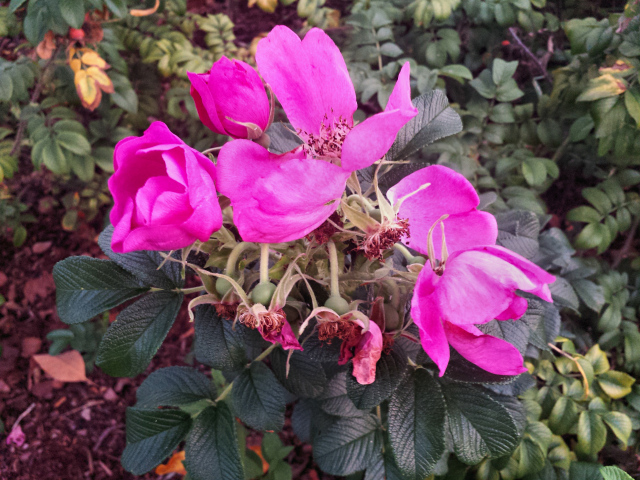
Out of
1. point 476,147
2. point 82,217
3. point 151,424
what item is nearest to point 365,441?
point 151,424

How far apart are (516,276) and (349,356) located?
0.80ft

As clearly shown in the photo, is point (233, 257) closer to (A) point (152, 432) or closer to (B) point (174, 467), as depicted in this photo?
(A) point (152, 432)

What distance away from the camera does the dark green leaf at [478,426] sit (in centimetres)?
68

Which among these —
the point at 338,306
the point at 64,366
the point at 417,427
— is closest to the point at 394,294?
the point at 338,306

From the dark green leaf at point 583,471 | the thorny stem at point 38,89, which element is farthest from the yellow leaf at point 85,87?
the dark green leaf at point 583,471

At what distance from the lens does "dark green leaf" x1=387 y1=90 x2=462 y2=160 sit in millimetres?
718

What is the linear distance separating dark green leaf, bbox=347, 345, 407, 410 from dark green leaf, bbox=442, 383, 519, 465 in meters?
0.14

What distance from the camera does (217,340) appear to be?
26.8 inches

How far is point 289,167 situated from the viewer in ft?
1.41

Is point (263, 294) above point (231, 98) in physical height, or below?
below

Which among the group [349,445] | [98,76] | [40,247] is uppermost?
[98,76]

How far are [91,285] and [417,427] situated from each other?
57 centimetres

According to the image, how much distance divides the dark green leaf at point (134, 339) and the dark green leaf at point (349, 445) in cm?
46

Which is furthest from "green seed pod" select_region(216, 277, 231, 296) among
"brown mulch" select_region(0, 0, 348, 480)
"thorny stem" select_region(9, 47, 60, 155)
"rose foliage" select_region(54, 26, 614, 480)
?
"thorny stem" select_region(9, 47, 60, 155)
